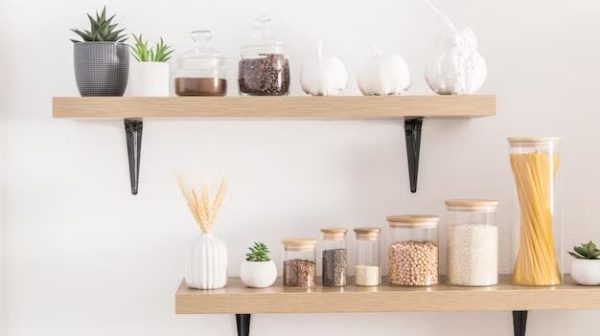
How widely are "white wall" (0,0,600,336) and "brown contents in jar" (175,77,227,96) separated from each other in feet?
0.58

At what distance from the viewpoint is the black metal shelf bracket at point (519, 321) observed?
1.92 meters

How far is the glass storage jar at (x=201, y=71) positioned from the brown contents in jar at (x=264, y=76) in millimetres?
49

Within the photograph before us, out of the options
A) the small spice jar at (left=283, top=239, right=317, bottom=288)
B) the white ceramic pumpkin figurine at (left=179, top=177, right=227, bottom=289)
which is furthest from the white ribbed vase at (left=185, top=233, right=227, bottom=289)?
the small spice jar at (left=283, top=239, right=317, bottom=288)

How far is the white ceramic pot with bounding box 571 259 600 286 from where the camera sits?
178 cm

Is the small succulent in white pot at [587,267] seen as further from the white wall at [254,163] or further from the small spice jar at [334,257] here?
the small spice jar at [334,257]

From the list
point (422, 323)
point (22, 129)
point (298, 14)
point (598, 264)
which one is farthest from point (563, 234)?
point (22, 129)

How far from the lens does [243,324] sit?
1905 millimetres

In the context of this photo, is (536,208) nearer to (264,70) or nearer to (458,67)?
(458,67)

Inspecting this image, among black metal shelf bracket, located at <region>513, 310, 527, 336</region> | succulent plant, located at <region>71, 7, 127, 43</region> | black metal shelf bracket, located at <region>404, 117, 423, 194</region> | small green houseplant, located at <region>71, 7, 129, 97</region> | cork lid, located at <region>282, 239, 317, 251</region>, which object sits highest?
succulent plant, located at <region>71, 7, 127, 43</region>

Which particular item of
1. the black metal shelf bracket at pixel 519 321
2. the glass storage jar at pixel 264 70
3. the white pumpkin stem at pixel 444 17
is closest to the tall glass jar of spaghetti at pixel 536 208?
the black metal shelf bracket at pixel 519 321

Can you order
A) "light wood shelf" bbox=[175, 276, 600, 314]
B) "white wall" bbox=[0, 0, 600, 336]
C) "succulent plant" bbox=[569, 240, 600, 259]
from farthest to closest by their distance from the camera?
"white wall" bbox=[0, 0, 600, 336], "succulent plant" bbox=[569, 240, 600, 259], "light wood shelf" bbox=[175, 276, 600, 314]

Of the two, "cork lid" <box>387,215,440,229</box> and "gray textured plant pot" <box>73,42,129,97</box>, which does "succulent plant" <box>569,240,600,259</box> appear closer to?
"cork lid" <box>387,215,440,229</box>

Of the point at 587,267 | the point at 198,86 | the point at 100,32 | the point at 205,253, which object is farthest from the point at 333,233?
the point at 100,32

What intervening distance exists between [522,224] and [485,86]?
1.08 ft
